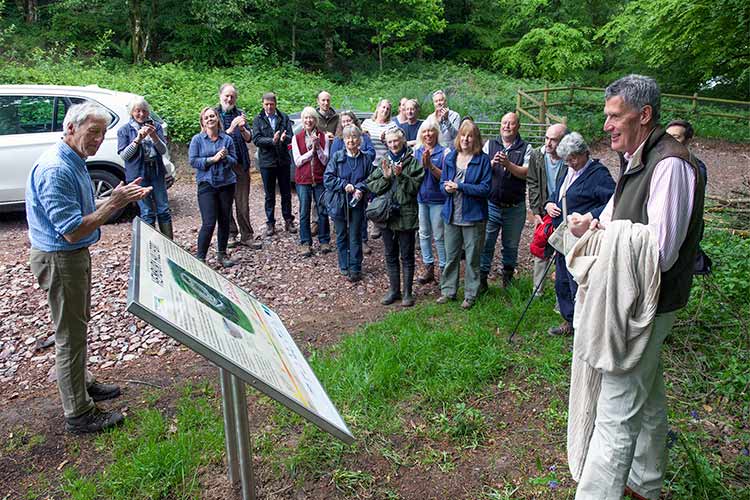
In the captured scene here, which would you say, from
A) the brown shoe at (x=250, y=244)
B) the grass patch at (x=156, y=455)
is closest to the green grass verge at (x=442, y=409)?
the grass patch at (x=156, y=455)

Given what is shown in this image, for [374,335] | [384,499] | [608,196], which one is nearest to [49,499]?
[384,499]

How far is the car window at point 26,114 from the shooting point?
7812 millimetres

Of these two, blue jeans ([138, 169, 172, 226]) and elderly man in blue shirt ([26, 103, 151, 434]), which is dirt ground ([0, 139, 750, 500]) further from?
blue jeans ([138, 169, 172, 226])

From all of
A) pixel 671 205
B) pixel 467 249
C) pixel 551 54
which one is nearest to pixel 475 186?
pixel 467 249

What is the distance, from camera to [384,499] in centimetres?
315

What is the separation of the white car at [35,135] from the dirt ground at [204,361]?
658 millimetres

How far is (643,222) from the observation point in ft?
8.13

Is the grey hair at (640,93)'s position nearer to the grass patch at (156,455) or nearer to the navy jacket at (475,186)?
the navy jacket at (475,186)

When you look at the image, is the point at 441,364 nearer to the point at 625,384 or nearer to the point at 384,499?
the point at 384,499

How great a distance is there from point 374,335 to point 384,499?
1944mm

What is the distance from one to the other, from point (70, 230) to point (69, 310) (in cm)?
57

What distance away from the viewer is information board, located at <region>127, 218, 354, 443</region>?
1.89 m

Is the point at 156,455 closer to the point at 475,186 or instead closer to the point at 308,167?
the point at 475,186

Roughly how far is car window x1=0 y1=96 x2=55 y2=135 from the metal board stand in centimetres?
689
